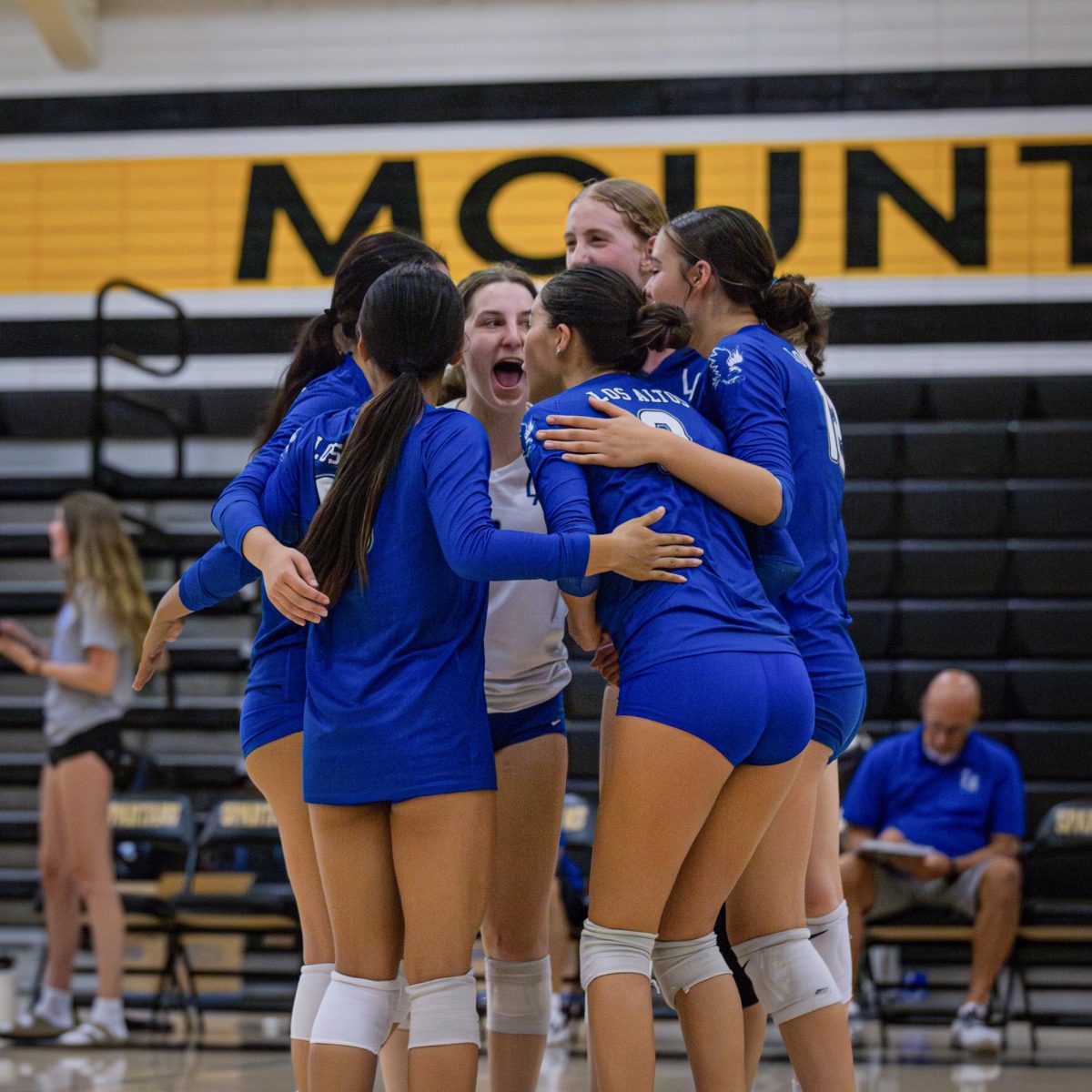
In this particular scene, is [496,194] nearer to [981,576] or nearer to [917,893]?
[981,576]

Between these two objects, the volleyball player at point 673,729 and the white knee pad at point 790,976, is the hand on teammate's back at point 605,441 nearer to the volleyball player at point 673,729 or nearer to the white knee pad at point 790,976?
the volleyball player at point 673,729

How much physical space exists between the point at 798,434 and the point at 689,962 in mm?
939

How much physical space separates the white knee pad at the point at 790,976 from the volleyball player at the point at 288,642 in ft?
2.49

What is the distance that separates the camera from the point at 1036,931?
5785mm

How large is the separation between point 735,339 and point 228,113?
21.1 ft

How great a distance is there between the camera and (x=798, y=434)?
282 cm

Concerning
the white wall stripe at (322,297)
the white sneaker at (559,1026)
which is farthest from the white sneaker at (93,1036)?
the white wall stripe at (322,297)

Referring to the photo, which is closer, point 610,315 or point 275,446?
point 610,315

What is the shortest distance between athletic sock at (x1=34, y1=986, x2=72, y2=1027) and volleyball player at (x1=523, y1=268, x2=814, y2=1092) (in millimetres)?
3678

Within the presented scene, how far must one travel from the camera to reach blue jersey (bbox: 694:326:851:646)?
2711mm

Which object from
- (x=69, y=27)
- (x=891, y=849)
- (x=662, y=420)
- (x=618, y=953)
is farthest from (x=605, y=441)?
(x=69, y=27)

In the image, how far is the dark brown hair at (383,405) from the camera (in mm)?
2523

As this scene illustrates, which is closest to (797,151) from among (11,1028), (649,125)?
(649,125)

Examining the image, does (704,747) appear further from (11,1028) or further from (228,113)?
(228,113)
